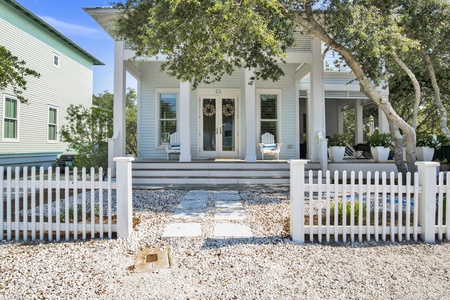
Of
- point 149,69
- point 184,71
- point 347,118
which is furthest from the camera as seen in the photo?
point 347,118

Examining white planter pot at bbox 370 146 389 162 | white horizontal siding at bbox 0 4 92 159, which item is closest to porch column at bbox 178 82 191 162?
white planter pot at bbox 370 146 389 162

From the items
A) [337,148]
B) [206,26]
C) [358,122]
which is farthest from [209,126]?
[358,122]

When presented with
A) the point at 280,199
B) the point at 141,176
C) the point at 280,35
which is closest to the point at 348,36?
the point at 280,35

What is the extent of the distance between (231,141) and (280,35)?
4.77 metres

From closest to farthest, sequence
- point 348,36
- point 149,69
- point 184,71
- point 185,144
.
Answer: point 348,36, point 184,71, point 185,144, point 149,69

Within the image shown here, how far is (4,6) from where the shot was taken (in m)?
11.0

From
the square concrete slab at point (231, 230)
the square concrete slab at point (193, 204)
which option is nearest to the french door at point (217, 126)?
the square concrete slab at point (193, 204)

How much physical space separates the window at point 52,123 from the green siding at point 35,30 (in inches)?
111

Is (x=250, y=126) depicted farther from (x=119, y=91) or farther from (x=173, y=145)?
(x=119, y=91)

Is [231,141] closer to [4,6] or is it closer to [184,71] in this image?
[184,71]

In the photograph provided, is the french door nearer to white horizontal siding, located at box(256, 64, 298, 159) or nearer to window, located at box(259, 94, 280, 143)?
window, located at box(259, 94, 280, 143)

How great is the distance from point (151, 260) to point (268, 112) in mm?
8299

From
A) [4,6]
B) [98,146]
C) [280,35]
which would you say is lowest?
[98,146]

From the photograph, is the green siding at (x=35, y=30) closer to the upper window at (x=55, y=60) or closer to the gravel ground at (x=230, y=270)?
the upper window at (x=55, y=60)
